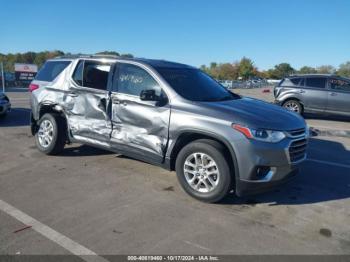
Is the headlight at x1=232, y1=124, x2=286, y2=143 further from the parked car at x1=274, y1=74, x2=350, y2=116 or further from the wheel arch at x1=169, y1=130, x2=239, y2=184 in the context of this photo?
the parked car at x1=274, y1=74, x2=350, y2=116

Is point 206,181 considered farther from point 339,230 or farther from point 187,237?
point 339,230

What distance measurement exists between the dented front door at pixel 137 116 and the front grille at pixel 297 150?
168 cm

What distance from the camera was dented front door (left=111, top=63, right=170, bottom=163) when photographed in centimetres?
483

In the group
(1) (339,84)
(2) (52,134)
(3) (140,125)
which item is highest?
(1) (339,84)

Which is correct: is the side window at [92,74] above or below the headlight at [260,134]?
above

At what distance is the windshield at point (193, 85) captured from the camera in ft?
16.4

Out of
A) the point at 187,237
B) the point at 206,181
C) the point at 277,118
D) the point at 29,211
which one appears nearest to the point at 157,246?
Result: the point at 187,237

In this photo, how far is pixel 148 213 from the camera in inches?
161

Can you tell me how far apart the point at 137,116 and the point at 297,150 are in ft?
7.61

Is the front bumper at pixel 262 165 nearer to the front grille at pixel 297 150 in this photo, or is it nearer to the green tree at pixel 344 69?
the front grille at pixel 297 150

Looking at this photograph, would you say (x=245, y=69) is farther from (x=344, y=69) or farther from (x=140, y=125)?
(x=140, y=125)

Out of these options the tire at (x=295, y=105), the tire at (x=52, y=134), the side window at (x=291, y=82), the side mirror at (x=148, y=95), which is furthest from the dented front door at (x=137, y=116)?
the side window at (x=291, y=82)

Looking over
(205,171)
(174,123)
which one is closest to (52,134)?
(174,123)

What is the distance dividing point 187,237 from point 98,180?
83.5 inches
